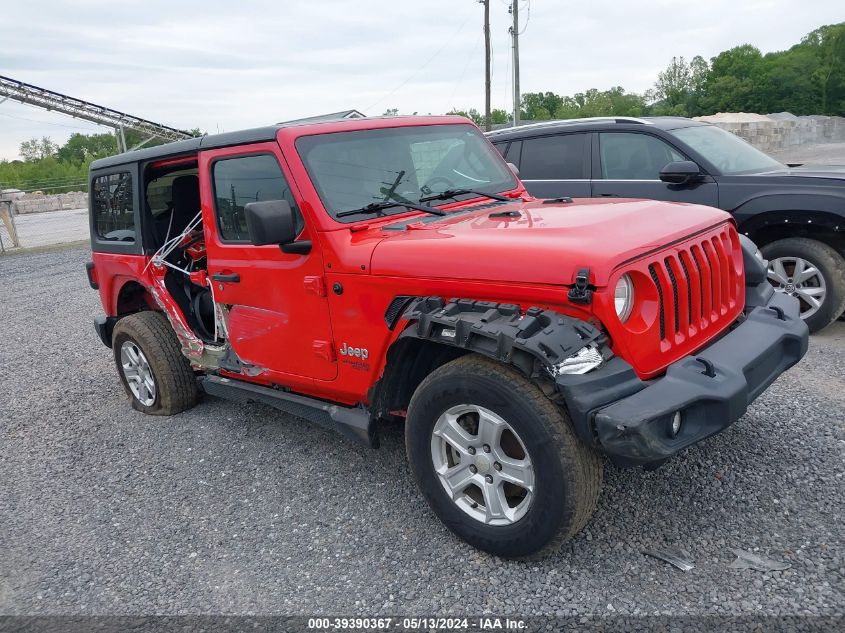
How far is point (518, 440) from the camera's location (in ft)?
9.25

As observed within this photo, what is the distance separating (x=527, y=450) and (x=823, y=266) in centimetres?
416

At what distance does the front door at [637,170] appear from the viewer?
6.08 metres

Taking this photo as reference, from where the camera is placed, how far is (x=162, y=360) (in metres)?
4.91

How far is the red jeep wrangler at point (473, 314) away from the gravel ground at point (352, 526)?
1.01 feet

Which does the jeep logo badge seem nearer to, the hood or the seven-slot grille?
the hood

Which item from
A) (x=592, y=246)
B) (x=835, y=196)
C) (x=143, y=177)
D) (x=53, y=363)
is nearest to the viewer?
(x=592, y=246)

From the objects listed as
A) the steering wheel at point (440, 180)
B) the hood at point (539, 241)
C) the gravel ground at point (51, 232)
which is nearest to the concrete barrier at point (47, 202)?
the gravel ground at point (51, 232)

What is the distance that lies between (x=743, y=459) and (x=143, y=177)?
14.1 ft

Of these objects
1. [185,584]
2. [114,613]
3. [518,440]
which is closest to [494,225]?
[518,440]

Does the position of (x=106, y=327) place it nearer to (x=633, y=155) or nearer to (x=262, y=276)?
(x=262, y=276)

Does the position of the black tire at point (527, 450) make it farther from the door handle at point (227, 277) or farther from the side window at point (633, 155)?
the side window at point (633, 155)

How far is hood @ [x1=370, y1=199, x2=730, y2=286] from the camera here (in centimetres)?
266

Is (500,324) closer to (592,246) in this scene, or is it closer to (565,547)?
(592,246)

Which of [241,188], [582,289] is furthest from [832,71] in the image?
[582,289]
